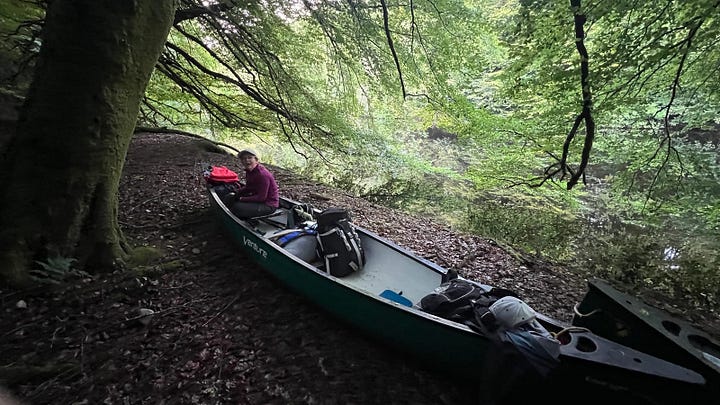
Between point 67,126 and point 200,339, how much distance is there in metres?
2.37

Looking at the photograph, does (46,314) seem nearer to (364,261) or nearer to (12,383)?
(12,383)

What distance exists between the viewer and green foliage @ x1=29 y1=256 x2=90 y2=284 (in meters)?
3.31

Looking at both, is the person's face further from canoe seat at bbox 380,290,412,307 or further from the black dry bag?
canoe seat at bbox 380,290,412,307

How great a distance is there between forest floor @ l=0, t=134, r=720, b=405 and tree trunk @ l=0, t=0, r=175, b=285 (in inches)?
20.0

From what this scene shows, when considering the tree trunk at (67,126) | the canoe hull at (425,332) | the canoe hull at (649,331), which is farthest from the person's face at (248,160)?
the canoe hull at (649,331)

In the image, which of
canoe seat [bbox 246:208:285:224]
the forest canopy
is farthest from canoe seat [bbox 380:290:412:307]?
the forest canopy

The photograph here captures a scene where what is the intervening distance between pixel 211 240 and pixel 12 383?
278 cm

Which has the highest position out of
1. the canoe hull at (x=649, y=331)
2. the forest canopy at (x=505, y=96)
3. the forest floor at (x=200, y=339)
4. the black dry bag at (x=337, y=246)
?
the forest canopy at (x=505, y=96)

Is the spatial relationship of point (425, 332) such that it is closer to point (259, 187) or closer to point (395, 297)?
point (395, 297)

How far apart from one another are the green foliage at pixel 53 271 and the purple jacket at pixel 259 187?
223 centimetres

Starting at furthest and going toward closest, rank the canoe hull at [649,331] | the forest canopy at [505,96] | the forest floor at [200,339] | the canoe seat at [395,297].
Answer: the forest canopy at [505,96] → the canoe seat at [395,297] → the forest floor at [200,339] → the canoe hull at [649,331]

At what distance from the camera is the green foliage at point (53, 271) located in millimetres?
3307

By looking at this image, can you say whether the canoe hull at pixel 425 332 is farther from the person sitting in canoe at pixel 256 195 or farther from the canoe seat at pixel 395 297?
the person sitting in canoe at pixel 256 195

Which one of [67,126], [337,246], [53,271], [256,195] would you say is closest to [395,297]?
[337,246]
